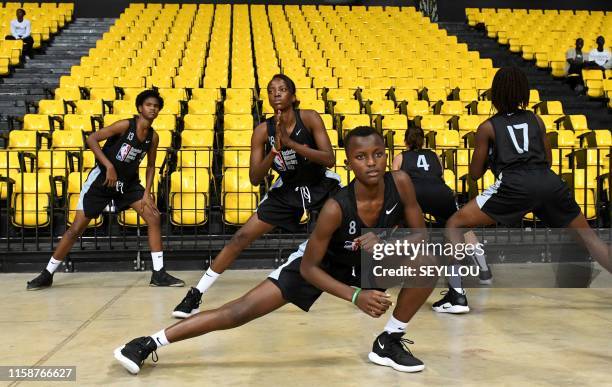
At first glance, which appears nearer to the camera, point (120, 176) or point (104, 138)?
point (104, 138)

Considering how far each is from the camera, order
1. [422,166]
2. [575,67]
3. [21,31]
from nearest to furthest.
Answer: [422,166], [575,67], [21,31]

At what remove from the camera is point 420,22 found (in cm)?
1916

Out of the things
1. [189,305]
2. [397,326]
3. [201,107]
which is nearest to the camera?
[397,326]

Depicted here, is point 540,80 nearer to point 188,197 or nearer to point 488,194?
point 188,197

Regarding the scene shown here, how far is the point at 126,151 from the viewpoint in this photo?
652 centimetres

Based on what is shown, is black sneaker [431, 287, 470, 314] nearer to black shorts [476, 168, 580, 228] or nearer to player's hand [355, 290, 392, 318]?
black shorts [476, 168, 580, 228]

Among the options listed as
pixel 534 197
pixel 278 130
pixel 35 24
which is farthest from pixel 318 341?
pixel 35 24

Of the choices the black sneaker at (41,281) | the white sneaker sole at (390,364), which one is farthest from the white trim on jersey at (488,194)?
the black sneaker at (41,281)

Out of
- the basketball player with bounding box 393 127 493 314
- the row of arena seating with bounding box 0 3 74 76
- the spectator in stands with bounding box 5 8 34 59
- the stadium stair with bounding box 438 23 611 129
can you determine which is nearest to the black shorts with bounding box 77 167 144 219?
the basketball player with bounding box 393 127 493 314

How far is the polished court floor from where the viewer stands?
393 cm

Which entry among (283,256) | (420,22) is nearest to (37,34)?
(420,22)

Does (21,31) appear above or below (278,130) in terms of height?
above

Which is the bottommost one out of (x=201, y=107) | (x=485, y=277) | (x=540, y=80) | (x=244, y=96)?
(x=485, y=277)

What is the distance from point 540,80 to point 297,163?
10738mm
